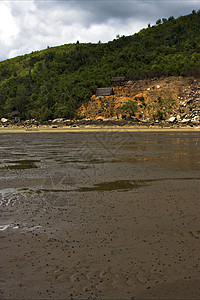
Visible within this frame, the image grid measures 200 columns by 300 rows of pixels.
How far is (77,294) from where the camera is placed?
333 cm

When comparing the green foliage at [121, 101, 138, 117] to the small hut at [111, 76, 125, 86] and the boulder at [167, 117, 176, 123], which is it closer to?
the boulder at [167, 117, 176, 123]

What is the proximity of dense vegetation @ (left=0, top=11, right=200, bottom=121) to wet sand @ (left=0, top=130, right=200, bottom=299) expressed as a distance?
42.9 metres

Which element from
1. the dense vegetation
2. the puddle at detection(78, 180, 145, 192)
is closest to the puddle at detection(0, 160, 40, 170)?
the puddle at detection(78, 180, 145, 192)

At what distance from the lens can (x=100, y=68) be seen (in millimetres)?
64312

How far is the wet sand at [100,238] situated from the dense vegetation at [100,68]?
42948mm

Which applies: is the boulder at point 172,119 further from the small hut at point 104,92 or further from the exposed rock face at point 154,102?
the small hut at point 104,92

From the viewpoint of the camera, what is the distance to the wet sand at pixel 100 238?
3.49 metres

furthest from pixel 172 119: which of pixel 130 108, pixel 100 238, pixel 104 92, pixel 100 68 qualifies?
pixel 100 238

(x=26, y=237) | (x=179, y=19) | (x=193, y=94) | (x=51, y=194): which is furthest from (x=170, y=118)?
(x=179, y=19)

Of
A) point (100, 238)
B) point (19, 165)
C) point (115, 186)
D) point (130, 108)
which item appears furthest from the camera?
point (130, 108)

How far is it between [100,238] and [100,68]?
62473 mm

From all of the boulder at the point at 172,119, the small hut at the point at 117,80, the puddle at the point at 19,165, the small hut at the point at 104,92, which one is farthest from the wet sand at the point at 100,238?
the small hut at the point at 117,80

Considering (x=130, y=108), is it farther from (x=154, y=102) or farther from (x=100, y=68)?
(x=100, y=68)

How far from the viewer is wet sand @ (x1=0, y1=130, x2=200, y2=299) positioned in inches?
137
